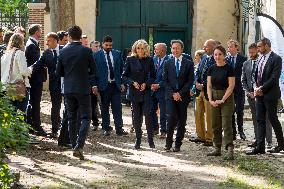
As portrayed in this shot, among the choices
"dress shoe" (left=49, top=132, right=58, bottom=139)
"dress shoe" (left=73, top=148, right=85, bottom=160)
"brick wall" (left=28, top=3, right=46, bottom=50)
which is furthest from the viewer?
"brick wall" (left=28, top=3, right=46, bottom=50)

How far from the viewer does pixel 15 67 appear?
37.3 ft

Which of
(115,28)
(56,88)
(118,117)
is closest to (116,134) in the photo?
(118,117)

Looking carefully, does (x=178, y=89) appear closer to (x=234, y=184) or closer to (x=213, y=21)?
(x=234, y=184)

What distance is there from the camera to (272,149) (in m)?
11.7

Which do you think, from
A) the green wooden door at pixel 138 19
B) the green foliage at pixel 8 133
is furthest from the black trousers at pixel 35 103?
the green wooden door at pixel 138 19

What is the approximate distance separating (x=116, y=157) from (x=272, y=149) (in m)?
2.73

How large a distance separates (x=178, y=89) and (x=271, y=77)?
1.54 m

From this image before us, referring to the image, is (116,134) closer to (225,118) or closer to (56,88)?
(56,88)

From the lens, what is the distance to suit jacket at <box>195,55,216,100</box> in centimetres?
1225

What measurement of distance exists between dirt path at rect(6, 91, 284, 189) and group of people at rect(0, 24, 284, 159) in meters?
0.33

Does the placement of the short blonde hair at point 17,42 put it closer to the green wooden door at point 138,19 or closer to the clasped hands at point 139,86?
the clasped hands at point 139,86

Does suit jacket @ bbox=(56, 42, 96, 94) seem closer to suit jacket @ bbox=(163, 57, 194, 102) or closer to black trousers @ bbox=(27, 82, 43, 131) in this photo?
Answer: suit jacket @ bbox=(163, 57, 194, 102)

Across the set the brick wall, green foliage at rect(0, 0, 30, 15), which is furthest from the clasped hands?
Result: green foliage at rect(0, 0, 30, 15)

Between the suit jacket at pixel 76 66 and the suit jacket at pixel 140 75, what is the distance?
1523 millimetres
